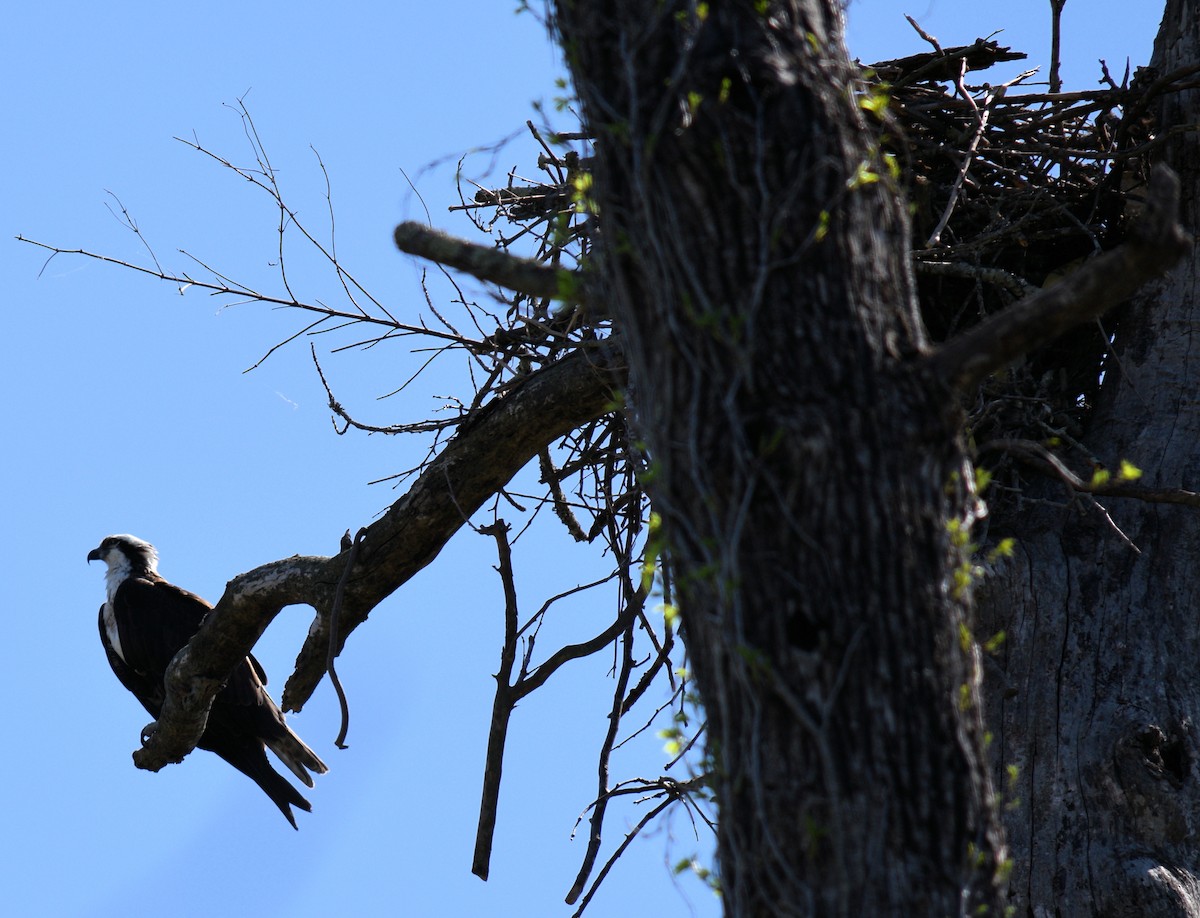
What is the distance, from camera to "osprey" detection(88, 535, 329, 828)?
19.0 feet

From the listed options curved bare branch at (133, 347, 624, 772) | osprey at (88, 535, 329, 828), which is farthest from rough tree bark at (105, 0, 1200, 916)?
osprey at (88, 535, 329, 828)

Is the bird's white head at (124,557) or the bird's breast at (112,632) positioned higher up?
the bird's white head at (124,557)

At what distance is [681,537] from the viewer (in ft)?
6.31

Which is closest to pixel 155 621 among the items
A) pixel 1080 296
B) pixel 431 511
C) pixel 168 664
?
pixel 168 664

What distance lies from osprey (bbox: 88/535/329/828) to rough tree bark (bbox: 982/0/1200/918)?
3387mm

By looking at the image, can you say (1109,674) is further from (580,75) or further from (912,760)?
(580,75)

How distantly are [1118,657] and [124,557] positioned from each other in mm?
5819

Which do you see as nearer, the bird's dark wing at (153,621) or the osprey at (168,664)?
the osprey at (168,664)

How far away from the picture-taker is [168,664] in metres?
5.88

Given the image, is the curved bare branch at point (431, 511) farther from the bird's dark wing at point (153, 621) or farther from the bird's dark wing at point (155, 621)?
the bird's dark wing at point (153, 621)

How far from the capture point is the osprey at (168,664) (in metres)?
5.80

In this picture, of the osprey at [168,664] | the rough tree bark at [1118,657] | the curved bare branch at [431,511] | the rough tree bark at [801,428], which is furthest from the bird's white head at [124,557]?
the rough tree bark at [801,428]

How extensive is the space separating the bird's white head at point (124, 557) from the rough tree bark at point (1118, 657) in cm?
519

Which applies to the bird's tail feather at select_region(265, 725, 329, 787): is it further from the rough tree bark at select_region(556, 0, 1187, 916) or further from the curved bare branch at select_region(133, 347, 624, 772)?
the rough tree bark at select_region(556, 0, 1187, 916)
